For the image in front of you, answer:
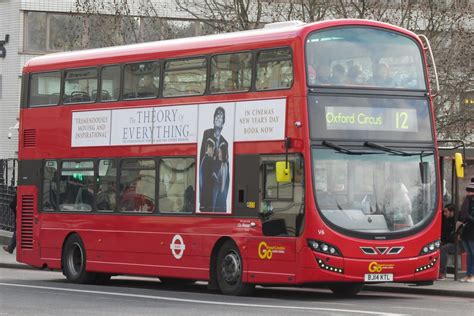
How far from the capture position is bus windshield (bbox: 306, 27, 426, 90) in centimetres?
1992

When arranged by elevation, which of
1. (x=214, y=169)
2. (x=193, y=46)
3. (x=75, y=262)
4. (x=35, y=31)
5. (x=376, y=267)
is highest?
(x=35, y=31)

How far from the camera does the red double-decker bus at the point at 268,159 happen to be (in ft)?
64.5

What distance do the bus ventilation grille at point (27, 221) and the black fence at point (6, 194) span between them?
1107cm

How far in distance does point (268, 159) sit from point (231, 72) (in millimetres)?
1704

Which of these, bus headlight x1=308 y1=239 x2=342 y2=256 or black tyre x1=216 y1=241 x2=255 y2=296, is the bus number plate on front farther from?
black tyre x1=216 y1=241 x2=255 y2=296

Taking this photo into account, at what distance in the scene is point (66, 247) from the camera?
25219mm

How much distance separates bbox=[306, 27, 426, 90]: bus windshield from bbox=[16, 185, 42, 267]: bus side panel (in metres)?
8.11

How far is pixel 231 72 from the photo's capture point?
2130 cm

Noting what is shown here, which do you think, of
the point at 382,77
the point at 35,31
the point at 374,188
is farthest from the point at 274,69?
the point at 35,31

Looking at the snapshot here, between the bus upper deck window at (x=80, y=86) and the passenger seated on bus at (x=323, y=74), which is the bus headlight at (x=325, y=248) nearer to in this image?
the passenger seated on bus at (x=323, y=74)

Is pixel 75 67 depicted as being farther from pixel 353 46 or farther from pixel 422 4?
pixel 422 4

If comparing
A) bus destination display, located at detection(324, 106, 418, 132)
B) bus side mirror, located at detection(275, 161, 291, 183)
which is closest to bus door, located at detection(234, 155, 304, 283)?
bus side mirror, located at detection(275, 161, 291, 183)

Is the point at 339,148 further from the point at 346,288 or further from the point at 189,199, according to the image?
the point at 189,199

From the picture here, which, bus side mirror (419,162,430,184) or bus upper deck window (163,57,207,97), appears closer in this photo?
bus side mirror (419,162,430,184)
